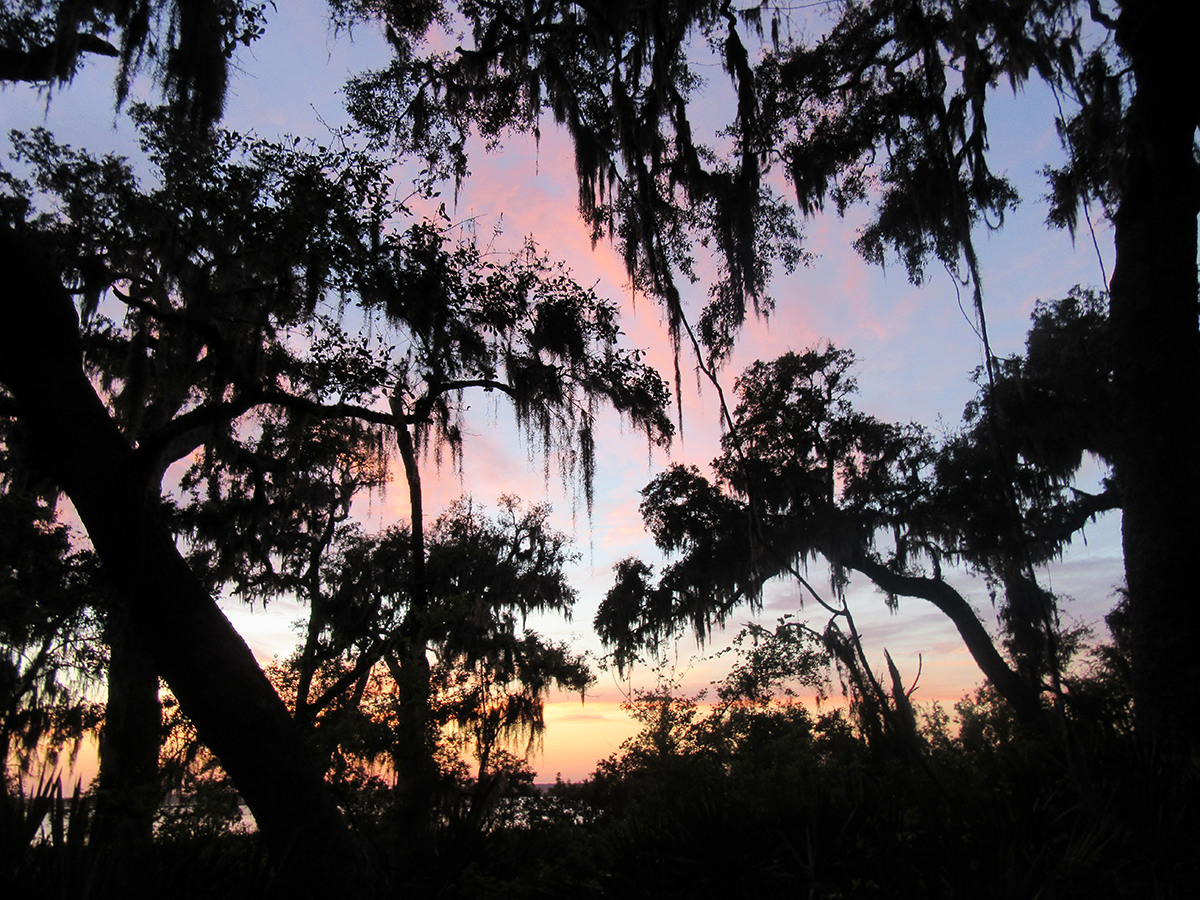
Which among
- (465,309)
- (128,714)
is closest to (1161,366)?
(465,309)

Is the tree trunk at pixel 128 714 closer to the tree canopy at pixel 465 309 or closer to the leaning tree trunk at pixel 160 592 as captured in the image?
the tree canopy at pixel 465 309

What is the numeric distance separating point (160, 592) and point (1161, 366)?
9.10 meters

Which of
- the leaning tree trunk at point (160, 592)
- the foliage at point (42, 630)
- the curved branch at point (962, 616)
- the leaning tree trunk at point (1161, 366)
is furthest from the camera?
the curved branch at point (962, 616)

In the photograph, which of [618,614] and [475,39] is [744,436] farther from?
[475,39]

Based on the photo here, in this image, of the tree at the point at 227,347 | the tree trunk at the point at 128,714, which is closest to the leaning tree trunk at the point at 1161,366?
the tree at the point at 227,347

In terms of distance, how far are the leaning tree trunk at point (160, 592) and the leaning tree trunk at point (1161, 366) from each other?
663cm

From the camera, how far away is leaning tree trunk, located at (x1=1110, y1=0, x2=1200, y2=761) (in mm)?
5734

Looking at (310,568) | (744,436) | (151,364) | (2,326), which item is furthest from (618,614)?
(2,326)

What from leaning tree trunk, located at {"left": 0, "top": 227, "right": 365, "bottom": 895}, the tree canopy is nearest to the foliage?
the tree canopy

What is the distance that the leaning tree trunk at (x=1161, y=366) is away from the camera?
573cm

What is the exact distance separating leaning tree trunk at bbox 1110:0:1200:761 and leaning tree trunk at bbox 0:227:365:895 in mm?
6628

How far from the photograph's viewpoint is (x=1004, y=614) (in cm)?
2000

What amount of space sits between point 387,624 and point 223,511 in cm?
488

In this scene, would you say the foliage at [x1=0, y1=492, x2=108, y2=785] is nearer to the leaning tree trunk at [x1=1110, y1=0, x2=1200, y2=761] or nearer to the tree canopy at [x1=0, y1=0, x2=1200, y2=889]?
the tree canopy at [x1=0, y1=0, x2=1200, y2=889]
